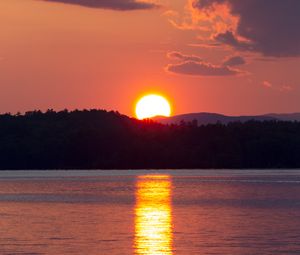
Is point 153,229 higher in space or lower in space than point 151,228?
lower

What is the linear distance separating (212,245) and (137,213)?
2316 cm

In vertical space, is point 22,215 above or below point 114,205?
below

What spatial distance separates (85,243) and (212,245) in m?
6.37

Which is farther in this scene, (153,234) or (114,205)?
(114,205)

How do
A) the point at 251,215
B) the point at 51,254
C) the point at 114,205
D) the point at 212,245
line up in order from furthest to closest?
the point at 114,205 → the point at 251,215 → the point at 212,245 → the point at 51,254

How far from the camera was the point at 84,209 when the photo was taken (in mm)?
72500

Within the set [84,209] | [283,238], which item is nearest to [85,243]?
[283,238]

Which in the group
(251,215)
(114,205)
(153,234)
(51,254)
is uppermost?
(114,205)

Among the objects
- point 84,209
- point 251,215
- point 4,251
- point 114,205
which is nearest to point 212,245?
point 4,251

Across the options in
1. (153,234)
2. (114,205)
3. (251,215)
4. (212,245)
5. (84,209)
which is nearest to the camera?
(212,245)

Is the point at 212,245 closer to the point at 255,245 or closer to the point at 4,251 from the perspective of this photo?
the point at 255,245

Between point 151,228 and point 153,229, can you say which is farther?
point 151,228

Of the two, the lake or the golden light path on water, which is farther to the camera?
the lake

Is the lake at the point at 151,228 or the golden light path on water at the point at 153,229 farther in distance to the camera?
the lake at the point at 151,228
